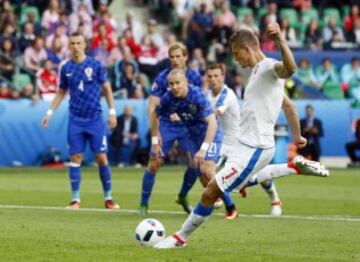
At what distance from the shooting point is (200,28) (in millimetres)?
35188

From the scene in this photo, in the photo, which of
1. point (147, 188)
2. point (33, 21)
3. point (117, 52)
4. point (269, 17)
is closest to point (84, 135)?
point (147, 188)

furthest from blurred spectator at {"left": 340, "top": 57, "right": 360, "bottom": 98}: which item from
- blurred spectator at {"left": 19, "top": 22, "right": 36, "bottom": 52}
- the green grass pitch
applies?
the green grass pitch

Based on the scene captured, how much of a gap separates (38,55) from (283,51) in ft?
67.7

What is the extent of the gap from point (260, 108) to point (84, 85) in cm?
614

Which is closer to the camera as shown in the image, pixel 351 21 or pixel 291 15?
pixel 291 15

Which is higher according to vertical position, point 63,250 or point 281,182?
point 63,250

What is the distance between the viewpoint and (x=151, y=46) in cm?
3344

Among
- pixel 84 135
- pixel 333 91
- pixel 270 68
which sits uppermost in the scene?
pixel 270 68

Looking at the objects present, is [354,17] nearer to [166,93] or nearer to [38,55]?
[38,55]

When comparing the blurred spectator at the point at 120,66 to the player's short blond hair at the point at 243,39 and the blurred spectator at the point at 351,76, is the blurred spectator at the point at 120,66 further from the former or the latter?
the player's short blond hair at the point at 243,39

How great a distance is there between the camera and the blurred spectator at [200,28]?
3516 cm

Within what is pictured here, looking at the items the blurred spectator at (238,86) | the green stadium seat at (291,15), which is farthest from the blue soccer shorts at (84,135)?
the green stadium seat at (291,15)

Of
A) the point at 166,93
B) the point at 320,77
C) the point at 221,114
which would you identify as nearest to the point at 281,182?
the point at 221,114

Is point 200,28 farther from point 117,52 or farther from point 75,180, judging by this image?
point 75,180
